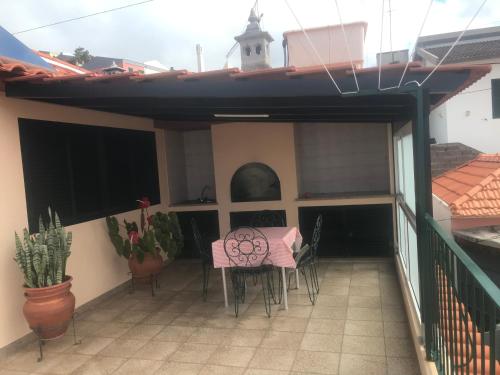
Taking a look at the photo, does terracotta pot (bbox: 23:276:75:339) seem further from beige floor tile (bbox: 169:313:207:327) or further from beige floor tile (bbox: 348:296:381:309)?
beige floor tile (bbox: 348:296:381:309)

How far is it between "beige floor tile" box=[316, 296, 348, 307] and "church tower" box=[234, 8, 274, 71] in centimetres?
504

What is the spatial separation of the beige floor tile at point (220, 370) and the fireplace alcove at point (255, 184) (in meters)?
4.03

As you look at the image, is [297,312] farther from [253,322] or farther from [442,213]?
[442,213]

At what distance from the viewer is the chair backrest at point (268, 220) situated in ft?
23.1

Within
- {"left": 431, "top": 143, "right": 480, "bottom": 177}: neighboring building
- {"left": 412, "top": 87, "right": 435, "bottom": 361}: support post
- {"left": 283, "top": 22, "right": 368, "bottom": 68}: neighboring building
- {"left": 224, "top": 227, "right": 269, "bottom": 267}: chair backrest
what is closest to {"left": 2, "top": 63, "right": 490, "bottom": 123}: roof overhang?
{"left": 412, "top": 87, "right": 435, "bottom": 361}: support post

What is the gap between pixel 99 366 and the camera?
3727mm

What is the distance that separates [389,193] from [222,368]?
4.66 metres

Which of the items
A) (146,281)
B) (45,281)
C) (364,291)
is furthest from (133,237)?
(364,291)

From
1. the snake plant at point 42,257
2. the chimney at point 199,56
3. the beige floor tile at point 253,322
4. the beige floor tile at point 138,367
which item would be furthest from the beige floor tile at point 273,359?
the chimney at point 199,56

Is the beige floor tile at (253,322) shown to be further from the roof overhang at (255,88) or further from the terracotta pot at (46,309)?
the roof overhang at (255,88)

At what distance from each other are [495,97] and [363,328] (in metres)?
10.9

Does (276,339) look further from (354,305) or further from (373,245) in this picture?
(373,245)

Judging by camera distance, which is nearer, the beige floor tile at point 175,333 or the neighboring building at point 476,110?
the beige floor tile at point 175,333

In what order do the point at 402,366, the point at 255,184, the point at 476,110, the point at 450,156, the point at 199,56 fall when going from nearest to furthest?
the point at 402,366
the point at 255,184
the point at 199,56
the point at 450,156
the point at 476,110
